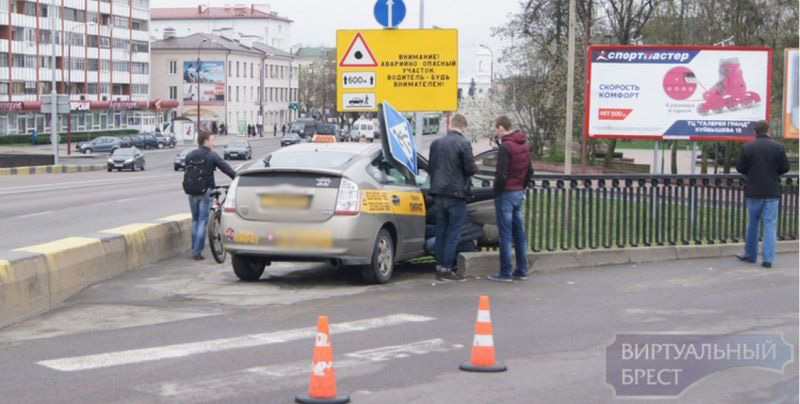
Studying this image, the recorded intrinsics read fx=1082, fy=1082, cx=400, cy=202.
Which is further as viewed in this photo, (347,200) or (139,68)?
(139,68)

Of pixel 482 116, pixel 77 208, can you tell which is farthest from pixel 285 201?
pixel 482 116

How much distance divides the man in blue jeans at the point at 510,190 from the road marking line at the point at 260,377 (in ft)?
11.5

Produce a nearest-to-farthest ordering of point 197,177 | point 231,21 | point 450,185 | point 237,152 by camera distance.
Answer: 1. point 450,185
2. point 197,177
3. point 237,152
4. point 231,21

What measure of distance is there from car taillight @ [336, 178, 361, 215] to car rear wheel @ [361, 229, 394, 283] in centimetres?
46

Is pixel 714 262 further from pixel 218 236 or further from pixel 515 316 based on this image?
pixel 218 236

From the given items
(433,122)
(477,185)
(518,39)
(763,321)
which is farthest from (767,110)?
(433,122)

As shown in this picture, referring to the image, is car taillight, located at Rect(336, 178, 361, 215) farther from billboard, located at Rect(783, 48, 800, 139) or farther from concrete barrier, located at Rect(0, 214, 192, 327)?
billboard, located at Rect(783, 48, 800, 139)

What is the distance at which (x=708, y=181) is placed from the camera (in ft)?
46.9

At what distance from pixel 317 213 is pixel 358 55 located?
4.86 meters

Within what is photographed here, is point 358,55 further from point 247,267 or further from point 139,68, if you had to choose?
point 139,68

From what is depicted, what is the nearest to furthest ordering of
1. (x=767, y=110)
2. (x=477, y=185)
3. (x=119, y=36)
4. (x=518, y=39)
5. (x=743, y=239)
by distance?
(x=477, y=185) → (x=743, y=239) → (x=767, y=110) → (x=518, y=39) → (x=119, y=36)

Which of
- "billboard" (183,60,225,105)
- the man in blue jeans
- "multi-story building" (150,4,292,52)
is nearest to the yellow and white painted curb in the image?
the man in blue jeans

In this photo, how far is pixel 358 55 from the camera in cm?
1519

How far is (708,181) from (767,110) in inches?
255
